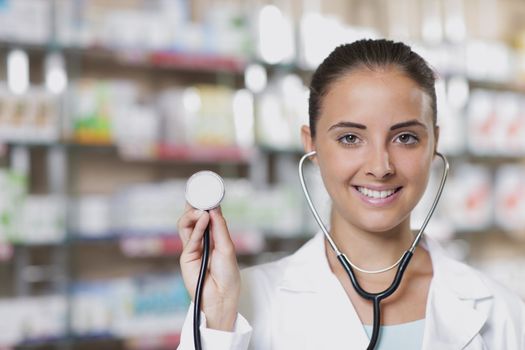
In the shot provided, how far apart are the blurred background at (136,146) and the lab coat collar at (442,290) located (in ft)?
5.28

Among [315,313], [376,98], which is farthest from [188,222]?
[376,98]

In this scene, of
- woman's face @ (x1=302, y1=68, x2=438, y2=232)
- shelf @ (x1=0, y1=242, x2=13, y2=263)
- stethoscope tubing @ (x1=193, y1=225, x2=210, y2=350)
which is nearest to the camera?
stethoscope tubing @ (x1=193, y1=225, x2=210, y2=350)

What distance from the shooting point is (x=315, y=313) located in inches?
59.1

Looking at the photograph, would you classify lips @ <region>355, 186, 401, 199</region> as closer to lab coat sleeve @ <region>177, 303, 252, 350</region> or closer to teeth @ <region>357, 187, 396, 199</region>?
teeth @ <region>357, 187, 396, 199</region>

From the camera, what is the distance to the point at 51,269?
145 inches

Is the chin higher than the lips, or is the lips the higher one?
the lips

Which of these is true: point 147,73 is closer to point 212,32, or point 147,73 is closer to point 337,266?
point 212,32

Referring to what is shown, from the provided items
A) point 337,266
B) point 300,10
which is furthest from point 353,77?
point 300,10

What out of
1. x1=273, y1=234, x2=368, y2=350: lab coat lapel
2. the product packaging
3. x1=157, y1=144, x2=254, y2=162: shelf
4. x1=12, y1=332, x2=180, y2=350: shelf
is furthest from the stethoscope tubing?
the product packaging

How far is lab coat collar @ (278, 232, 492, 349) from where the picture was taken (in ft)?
4.93

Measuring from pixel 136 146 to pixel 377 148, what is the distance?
235 centimetres

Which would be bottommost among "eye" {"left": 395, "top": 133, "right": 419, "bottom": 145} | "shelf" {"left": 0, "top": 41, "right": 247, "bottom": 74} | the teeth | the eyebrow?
the teeth

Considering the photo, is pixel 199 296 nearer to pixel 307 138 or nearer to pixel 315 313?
pixel 315 313

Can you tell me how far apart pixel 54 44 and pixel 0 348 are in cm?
134
